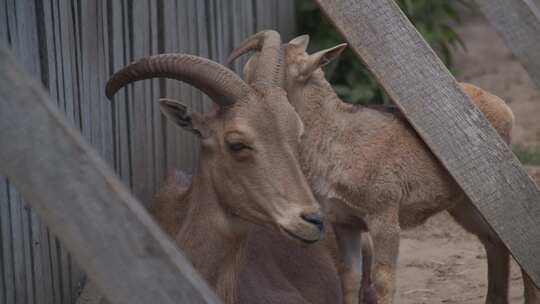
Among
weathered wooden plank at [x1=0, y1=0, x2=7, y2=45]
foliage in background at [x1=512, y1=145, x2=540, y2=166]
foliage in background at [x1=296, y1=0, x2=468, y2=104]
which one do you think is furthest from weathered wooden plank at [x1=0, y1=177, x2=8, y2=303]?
foliage in background at [x1=512, y1=145, x2=540, y2=166]

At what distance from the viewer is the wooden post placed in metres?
2.81

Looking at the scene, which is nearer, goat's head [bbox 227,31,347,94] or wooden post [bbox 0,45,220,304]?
wooden post [bbox 0,45,220,304]

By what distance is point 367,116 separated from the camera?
664 cm

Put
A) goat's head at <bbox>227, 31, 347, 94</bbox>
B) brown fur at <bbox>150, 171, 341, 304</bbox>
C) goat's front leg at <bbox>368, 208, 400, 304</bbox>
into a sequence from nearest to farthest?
brown fur at <bbox>150, 171, 341, 304</bbox>, goat's front leg at <bbox>368, 208, 400, 304</bbox>, goat's head at <bbox>227, 31, 347, 94</bbox>

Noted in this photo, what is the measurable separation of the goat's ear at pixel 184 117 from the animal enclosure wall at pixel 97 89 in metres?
0.47

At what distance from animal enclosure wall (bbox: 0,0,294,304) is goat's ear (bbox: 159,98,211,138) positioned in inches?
18.5

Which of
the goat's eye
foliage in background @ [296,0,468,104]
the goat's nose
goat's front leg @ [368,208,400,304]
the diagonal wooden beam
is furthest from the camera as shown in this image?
foliage in background @ [296,0,468,104]

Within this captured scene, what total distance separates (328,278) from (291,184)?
186 cm

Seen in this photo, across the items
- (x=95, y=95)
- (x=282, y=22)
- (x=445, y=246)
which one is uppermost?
(x=282, y=22)

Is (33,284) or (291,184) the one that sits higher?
(291,184)

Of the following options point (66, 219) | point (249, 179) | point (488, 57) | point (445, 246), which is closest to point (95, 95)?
point (249, 179)

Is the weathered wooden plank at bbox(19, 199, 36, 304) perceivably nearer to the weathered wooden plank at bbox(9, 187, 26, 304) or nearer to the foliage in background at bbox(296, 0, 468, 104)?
the weathered wooden plank at bbox(9, 187, 26, 304)

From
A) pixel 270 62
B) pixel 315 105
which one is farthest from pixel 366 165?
pixel 270 62

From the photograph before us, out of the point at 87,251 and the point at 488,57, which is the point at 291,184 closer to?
the point at 87,251
